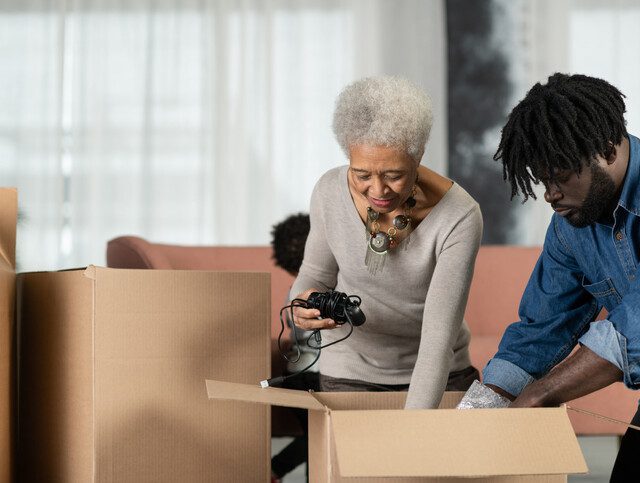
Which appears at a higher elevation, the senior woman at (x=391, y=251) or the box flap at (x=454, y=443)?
the senior woman at (x=391, y=251)

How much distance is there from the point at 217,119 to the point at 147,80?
372 mm

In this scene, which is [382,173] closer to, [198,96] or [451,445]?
[451,445]

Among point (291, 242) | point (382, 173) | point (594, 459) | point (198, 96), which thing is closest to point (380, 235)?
point (382, 173)

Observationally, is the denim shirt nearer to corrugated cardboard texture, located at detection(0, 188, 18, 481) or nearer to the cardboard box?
the cardboard box

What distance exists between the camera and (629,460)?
1.33 m

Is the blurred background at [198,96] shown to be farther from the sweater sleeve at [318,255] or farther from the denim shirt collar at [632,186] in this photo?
the denim shirt collar at [632,186]

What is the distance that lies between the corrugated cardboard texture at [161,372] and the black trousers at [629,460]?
1.83 feet

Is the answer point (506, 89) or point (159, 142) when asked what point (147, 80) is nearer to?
point (159, 142)

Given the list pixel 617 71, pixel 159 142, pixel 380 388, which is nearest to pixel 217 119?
pixel 159 142

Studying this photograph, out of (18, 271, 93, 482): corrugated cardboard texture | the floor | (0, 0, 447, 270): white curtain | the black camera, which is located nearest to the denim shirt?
the black camera

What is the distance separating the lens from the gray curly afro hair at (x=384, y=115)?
1.47m

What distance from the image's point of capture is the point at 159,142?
4.16 metres

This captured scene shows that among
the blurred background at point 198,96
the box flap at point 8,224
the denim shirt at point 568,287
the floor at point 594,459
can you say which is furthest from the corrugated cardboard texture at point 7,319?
the blurred background at point 198,96

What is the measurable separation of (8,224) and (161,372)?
37cm
